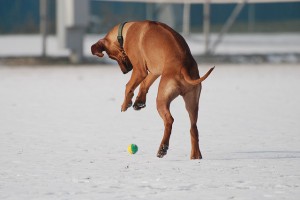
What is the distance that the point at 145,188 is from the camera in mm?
6176

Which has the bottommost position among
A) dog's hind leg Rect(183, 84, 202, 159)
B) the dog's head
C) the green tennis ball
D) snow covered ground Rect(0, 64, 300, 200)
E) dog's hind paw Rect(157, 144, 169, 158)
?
snow covered ground Rect(0, 64, 300, 200)

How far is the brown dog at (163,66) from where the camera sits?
714cm

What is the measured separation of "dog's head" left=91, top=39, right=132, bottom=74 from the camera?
7.78 meters

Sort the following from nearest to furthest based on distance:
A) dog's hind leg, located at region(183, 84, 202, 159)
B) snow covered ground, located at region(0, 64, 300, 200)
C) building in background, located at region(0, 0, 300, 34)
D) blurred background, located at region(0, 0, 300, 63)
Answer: snow covered ground, located at region(0, 64, 300, 200)
dog's hind leg, located at region(183, 84, 202, 159)
blurred background, located at region(0, 0, 300, 63)
building in background, located at region(0, 0, 300, 34)

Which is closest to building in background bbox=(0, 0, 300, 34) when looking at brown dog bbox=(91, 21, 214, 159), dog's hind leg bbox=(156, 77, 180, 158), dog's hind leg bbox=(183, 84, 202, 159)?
brown dog bbox=(91, 21, 214, 159)

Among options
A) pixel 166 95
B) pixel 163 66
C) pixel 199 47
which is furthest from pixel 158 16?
pixel 166 95

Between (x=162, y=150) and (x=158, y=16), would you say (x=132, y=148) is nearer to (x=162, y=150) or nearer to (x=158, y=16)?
(x=162, y=150)

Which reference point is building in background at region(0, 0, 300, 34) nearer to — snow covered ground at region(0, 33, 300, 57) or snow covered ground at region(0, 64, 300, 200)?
snow covered ground at region(0, 33, 300, 57)

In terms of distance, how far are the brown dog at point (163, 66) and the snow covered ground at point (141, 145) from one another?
1.42 feet

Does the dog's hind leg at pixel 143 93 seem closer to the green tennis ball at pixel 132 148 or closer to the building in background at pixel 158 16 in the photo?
the green tennis ball at pixel 132 148

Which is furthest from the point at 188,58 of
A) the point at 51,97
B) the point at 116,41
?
the point at 51,97

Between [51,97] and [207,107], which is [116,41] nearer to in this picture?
[207,107]

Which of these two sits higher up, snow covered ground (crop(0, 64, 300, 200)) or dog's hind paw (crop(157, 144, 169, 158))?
dog's hind paw (crop(157, 144, 169, 158))

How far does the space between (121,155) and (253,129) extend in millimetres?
2323
